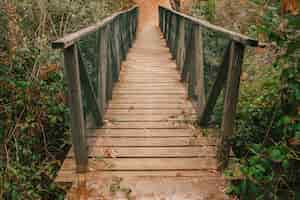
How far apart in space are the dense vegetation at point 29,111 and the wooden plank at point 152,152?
52 centimetres

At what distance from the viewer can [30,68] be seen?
4.16 m

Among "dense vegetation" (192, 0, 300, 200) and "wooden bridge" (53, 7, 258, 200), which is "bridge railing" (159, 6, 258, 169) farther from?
"dense vegetation" (192, 0, 300, 200)

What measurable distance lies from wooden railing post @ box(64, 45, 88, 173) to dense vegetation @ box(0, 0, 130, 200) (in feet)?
1.54

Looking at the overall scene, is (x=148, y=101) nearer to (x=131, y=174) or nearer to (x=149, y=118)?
(x=149, y=118)

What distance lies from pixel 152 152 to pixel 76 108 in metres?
1.03

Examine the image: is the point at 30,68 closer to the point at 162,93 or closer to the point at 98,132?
the point at 98,132

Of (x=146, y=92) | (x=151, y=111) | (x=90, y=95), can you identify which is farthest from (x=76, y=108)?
(x=146, y=92)

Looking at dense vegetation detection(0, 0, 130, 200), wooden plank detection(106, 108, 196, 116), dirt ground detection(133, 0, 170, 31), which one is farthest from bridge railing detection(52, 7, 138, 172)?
dirt ground detection(133, 0, 170, 31)

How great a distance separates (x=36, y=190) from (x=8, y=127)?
0.87m

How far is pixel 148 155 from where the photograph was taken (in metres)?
3.13

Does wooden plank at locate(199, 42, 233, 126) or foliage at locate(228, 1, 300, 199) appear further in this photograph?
wooden plank at locate(199, 42, 233, 126)

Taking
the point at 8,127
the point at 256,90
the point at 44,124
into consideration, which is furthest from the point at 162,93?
the point at 8,127

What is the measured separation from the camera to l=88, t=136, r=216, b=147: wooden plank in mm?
3320

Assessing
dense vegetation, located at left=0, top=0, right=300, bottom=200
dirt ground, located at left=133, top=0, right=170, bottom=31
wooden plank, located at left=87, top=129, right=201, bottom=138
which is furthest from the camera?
dirt ground, located at left=133, top=0, right=170, bottom=31
